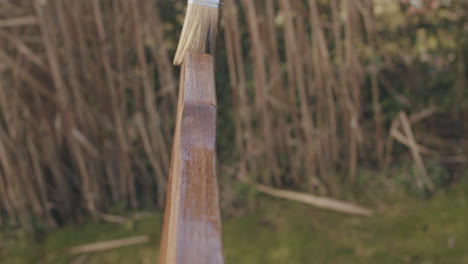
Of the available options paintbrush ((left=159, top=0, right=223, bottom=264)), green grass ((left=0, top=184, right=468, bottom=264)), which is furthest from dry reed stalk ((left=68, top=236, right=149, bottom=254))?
paintbrush ((left=159, top=0, right=223, bottom=264))

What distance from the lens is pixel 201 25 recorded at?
12.4 inches

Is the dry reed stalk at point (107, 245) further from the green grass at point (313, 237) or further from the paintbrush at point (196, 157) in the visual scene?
the paintbrush at point (196, 157)

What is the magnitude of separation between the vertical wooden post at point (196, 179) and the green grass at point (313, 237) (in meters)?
1.20

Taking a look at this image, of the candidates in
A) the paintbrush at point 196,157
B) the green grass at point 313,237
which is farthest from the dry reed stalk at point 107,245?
the paintbrush at point 196,157

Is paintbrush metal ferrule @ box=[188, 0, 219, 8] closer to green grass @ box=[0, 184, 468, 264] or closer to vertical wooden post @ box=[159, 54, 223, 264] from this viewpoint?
vertical wooden post @ box=[159, 54, 223, 264]

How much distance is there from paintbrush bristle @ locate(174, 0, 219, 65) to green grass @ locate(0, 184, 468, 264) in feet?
3.91

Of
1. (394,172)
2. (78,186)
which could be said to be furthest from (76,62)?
(394,172)

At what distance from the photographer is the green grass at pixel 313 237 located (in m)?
1.39

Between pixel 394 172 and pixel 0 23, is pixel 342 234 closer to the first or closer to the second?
pixel 394 172

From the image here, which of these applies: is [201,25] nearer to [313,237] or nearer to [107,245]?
[313,237]

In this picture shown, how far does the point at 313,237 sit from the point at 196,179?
4.43 feet

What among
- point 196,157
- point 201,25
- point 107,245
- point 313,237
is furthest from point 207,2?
point 107,245

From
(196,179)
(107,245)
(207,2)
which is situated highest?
(207,2)

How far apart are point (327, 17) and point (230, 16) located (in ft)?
3.16
